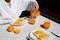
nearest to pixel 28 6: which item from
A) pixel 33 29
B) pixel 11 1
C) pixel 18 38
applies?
pixel 11 1

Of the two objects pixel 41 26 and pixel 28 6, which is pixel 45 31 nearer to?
pixel 41 26

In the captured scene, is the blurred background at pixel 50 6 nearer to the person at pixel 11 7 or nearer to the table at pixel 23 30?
the person at pixel 11 7

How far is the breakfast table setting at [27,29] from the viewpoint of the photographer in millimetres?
1148

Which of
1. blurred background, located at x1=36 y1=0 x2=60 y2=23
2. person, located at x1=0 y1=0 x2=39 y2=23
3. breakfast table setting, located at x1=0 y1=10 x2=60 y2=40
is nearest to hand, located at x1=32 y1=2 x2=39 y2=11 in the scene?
person, located at x1=0 y1=0 x2=39 y2=23

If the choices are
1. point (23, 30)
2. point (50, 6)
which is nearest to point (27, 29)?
point (23, 30)

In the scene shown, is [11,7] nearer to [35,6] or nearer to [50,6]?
[35,6]

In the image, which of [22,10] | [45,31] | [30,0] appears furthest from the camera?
[22,10]

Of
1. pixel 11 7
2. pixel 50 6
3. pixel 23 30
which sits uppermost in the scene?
pixel 11 7

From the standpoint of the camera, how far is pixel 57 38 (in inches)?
44.4

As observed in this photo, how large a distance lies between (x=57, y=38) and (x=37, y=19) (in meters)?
0.37

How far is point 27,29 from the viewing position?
1.27 metres

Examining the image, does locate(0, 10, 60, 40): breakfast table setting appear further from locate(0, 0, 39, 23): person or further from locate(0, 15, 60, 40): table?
locate(0, 0, 39, 23): person

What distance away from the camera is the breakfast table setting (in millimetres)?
1148

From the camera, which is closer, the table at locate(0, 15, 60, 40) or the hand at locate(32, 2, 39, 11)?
the table at locate(0, 15, 60, 40)
